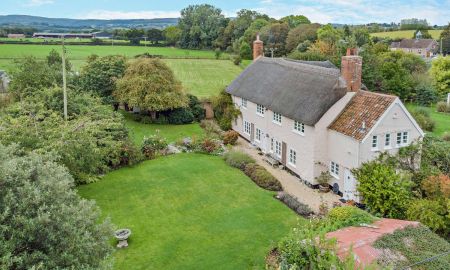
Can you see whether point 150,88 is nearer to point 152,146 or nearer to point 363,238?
point 152,146

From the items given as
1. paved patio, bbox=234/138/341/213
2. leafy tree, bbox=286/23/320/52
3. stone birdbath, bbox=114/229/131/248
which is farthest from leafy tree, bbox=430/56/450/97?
stone birdbath, bbox=114/229/131/248

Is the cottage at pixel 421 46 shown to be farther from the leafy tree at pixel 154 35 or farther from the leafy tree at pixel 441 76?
the leafy tree at pixel 154 35

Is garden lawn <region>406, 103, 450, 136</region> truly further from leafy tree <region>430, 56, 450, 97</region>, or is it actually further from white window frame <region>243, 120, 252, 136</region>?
white window frame <region>243, 120, 252, 136</region>

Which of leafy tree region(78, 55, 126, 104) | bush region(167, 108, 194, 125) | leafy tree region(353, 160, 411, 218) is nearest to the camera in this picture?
leafy tree region(353, 160, 411, 218)

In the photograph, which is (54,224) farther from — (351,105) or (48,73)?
(48,73)

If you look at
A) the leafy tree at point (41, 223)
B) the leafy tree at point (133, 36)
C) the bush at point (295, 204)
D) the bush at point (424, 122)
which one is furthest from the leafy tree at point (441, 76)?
the leafy tree at point (133, 36)
